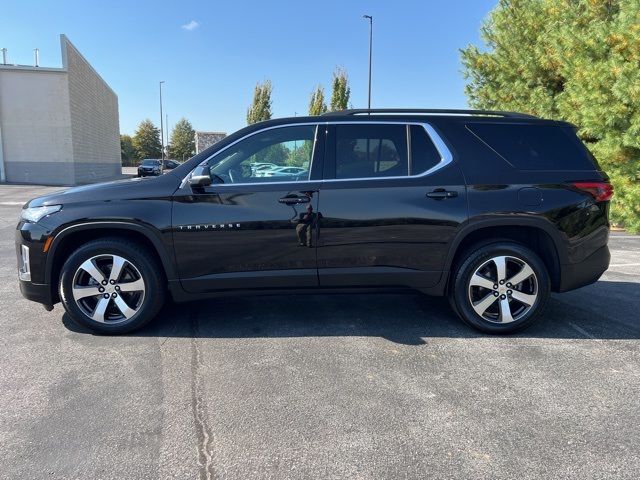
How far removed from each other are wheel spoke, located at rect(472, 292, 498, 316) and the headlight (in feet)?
11.8

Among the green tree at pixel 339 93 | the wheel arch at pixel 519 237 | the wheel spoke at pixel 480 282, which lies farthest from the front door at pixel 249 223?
the green tree at pixel 339 93

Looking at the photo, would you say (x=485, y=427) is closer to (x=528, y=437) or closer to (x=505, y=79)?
(x=528, y=437)

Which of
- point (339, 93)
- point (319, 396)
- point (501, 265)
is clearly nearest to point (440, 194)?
point (501, 265)

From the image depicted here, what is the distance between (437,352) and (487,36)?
1199 cm

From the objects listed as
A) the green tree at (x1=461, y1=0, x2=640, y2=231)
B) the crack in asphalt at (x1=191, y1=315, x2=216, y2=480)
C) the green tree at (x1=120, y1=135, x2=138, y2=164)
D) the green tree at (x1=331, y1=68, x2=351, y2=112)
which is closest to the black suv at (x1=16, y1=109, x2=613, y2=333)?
the crack in asphalt at (x1=191, y1=315, x2=216, y2=480)

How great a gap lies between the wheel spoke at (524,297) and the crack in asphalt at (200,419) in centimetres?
266

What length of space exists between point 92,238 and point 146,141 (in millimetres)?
89235

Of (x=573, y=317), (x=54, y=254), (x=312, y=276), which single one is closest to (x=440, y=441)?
(x=312, y=276)

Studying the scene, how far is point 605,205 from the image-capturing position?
4.17 meters

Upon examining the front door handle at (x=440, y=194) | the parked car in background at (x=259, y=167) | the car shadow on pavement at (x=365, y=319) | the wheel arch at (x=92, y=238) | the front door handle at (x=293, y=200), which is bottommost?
the car shadow on pavement at (x=365, y=319)

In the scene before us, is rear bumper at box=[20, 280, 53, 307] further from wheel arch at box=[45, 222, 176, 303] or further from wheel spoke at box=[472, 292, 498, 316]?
wheel spoke at box=[472, 292, 498, 316]

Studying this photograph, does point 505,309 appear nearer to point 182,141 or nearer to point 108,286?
point 108,286

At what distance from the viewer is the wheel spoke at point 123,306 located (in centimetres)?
404

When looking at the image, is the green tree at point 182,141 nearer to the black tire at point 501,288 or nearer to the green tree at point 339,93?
the green tree at point 339,93
